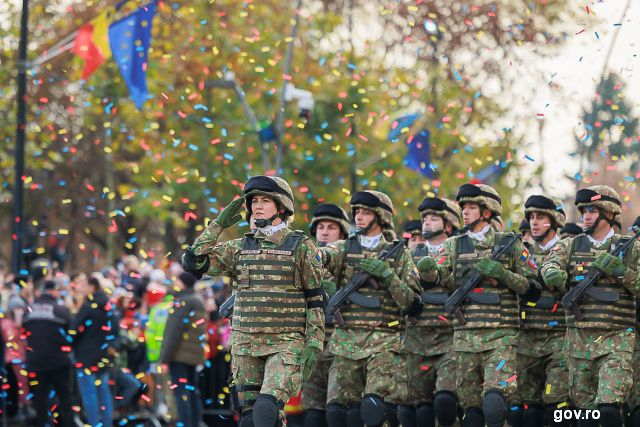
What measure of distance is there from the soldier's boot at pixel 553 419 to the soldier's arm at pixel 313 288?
3.28 metres

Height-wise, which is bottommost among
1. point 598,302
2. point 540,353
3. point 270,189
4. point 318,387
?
point 318,387

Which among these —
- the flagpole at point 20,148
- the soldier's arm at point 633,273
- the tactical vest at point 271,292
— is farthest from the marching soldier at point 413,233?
the flagpole at point 20,148

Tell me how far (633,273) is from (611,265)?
0.73 ft

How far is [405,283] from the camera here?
1327 cm

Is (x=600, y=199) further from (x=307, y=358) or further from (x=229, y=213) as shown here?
(x=229, y=213)

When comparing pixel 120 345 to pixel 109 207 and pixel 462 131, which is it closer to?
pixel 462 131

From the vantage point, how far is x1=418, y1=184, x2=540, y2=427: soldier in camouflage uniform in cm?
1295

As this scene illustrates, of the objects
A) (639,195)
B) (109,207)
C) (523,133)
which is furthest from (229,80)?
(639,195)

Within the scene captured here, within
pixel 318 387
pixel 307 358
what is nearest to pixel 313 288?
pixel 307 358

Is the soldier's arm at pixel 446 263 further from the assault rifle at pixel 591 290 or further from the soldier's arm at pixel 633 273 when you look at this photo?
the soldier's arm at pixel 633 273

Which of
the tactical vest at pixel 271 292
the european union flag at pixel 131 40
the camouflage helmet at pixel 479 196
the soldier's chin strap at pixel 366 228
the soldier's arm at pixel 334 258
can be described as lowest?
the tactical vest at pixel 271 292

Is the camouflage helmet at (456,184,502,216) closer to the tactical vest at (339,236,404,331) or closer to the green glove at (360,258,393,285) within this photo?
the tactical vest at (339,236,404,331)

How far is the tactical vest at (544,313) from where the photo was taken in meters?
13.9

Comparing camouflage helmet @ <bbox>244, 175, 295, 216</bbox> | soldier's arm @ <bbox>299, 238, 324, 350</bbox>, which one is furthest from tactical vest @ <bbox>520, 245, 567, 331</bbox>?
camouflage helmet @ <bbox>244, 175, 295, 216</bbox>
